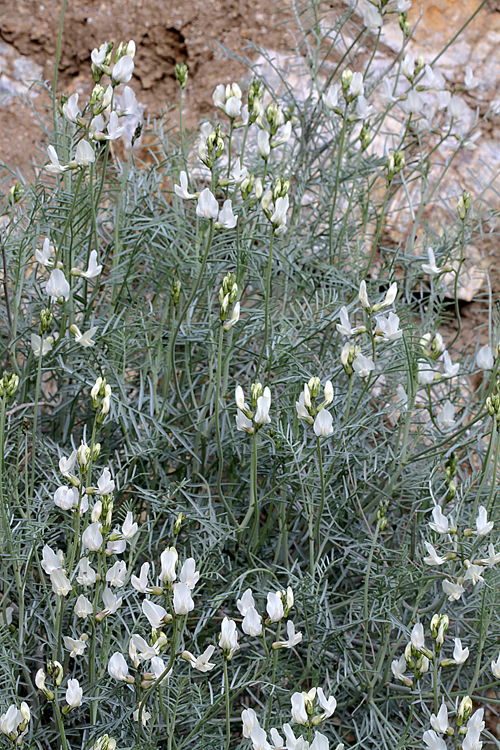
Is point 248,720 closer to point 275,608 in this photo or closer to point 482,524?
point 275,608

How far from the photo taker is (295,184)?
1858 mm

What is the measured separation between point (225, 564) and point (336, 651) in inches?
10.8

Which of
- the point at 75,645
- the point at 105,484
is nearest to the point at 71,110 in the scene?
the point at 105,484

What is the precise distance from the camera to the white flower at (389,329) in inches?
45.8

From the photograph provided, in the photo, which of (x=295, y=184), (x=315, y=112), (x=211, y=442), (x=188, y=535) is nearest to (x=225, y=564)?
(x=188, y=535)

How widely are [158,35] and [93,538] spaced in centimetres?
190

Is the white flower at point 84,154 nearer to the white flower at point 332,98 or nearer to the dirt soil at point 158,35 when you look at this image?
the white flower at point 332,98

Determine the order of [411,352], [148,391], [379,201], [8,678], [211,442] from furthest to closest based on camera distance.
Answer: [379,201] → [148,391] → [211,442] → [411,352] → [8,678]

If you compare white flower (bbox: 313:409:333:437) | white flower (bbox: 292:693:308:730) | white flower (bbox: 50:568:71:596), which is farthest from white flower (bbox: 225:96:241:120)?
white flower (bbox: 292:693:308:730)

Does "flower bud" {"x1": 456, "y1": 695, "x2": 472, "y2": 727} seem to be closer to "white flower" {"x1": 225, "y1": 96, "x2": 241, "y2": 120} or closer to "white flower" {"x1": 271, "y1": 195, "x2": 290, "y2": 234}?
"white flower" {"x1": 271, "y1": 195, "x2": 290, "y2": 234}

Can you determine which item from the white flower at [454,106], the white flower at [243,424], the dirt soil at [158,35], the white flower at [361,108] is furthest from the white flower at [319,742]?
the dirt soil at [158,35]

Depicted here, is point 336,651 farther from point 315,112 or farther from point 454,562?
point 315,112

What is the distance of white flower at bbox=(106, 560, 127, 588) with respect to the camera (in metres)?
1.05

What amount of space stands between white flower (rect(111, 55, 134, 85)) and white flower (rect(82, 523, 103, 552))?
0.77 meters
